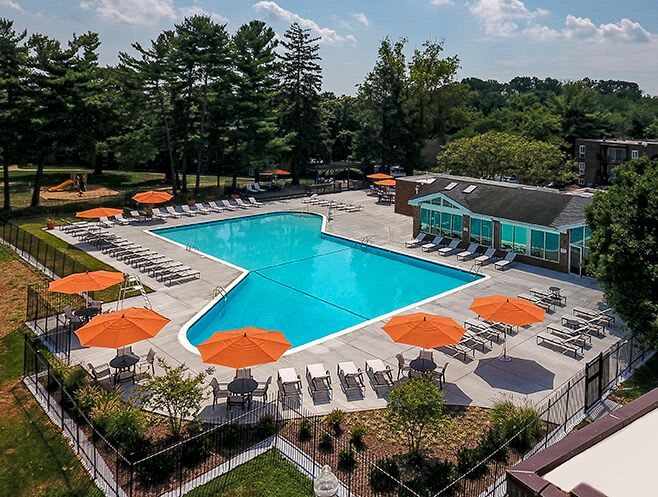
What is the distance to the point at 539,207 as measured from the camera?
25516mm

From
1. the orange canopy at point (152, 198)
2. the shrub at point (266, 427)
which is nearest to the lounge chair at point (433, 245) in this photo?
the orange canopy at point (152, 198)

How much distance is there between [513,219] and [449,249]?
3.60m

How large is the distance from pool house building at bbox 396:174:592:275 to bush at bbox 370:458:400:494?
1509cm

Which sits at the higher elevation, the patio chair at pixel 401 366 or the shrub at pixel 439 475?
the patio chair at pixel 401 366

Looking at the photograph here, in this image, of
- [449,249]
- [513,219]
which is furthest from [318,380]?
[513,219]

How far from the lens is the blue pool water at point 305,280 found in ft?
64.3

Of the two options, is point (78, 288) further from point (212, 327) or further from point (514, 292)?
point (514, 292)

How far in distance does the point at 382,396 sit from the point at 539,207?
53.1 feet

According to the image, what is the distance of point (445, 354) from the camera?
51.4 feet

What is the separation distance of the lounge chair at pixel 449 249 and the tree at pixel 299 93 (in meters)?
24.2

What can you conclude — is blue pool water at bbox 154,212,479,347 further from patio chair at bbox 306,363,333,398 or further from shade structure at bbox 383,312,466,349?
shade structure at bbox 383,312,466,349

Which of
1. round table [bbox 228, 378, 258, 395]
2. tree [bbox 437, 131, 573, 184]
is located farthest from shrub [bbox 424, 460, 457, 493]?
tree [bbox 437, 131, 573, 184]

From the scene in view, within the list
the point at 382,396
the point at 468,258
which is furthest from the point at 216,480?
the point at 468,258

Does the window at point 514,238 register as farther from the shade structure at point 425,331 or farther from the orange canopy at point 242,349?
the orange canopy at point 242,349
